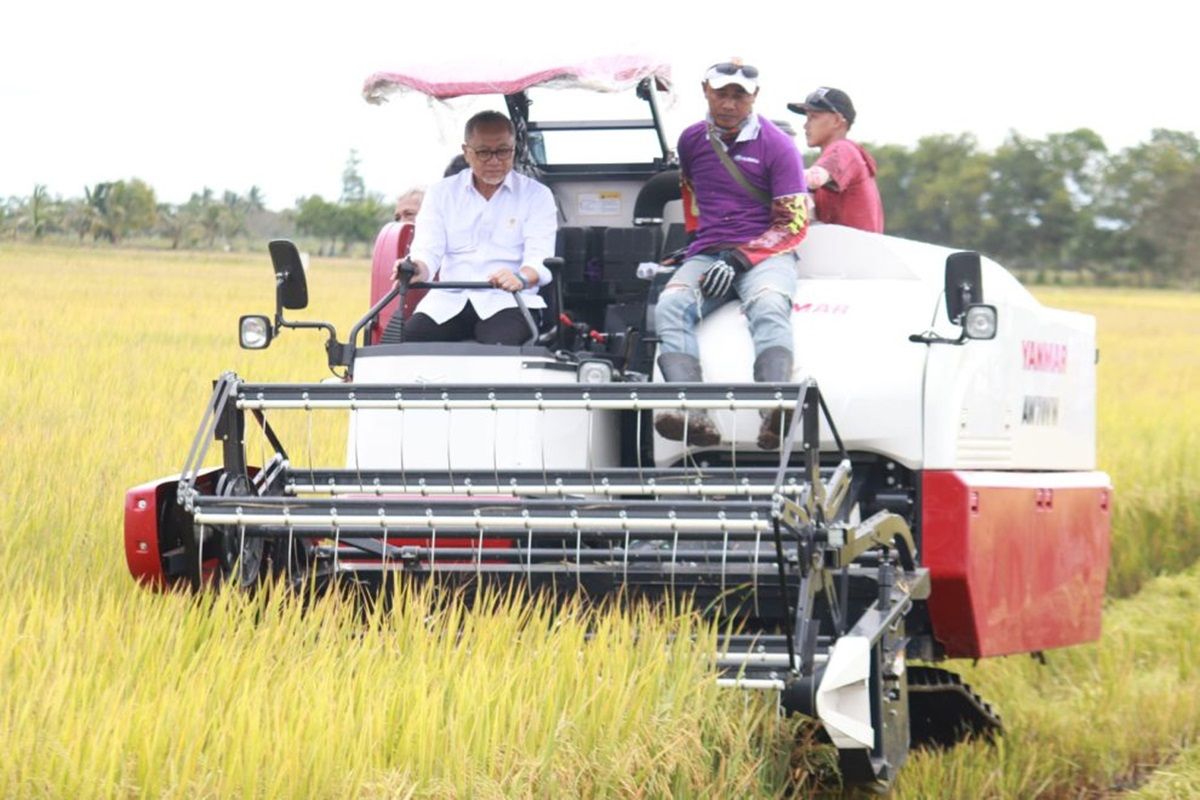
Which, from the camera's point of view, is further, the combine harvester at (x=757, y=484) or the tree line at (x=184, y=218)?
the tree line at (x=184, y=218)

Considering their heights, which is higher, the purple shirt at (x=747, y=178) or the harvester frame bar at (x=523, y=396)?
the purple shirt at (x=747, y=178)

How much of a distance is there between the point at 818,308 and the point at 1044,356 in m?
1.06

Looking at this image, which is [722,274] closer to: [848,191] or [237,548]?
[848,191]

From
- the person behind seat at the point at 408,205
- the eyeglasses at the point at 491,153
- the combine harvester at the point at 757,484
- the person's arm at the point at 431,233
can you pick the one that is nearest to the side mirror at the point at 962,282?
the combine harvester at the point at 757,484

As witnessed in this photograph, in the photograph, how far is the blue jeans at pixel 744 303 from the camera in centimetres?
639

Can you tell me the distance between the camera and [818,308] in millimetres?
6555

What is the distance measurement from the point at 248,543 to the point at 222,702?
74.0 inches

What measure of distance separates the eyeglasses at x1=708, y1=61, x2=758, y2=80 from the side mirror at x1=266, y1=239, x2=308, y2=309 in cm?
169

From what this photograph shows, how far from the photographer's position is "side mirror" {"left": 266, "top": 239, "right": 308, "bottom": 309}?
6.67 meters

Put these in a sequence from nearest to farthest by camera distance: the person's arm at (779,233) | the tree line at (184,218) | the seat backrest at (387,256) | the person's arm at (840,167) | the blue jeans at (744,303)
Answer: the blue jeans at (744,303)
the person's arm at (779,233)
the person's arm at (840,167)
the seat backrest at (387,256)
the tree line at (184,218)

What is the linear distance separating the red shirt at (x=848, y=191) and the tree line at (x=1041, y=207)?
5441 cm

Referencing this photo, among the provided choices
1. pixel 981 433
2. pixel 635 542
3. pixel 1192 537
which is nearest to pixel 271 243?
pixel 635 542

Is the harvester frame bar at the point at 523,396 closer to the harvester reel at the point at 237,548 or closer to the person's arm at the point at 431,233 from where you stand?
the harvester reel at the point at 237,548

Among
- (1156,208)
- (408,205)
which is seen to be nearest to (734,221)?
(408,205)
